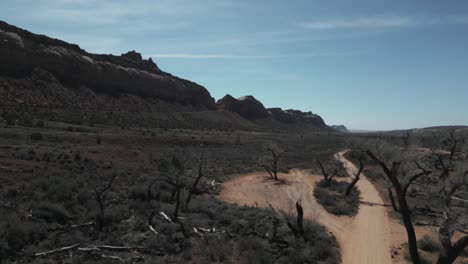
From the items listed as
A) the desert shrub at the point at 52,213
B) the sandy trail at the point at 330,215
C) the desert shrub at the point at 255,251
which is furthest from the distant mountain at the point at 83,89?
the desert shrub at the point at 255,251

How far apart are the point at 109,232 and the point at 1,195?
6340 millimetres

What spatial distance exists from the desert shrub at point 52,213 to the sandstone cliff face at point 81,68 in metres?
57.1

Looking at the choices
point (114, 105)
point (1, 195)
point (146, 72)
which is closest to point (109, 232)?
point (1, 195)

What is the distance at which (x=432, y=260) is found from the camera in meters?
15.3

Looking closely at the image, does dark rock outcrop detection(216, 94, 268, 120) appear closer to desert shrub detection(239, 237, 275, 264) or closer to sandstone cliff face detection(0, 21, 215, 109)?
sandstone cliff face detection(0, 21, 215, 109)

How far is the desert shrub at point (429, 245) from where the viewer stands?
1667 cm

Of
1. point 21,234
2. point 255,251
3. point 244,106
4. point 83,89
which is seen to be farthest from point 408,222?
point 244,106

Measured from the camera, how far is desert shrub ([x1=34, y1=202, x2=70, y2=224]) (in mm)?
16188

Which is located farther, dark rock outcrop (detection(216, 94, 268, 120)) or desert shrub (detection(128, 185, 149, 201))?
dark rock outcrop (detection(216, 94, 268, 120))

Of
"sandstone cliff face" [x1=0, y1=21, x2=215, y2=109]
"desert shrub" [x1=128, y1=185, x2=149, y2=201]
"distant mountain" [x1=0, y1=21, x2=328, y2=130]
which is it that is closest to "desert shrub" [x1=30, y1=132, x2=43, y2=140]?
"distant mountain" [x1=0, y1=21, x2=328, y2=130]

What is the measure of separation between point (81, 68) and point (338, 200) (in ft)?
231

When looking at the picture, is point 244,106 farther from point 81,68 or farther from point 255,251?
point 255,251

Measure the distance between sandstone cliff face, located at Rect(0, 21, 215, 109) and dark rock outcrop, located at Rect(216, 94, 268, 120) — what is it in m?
31.1

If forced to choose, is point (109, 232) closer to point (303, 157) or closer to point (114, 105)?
point (303, 157)
